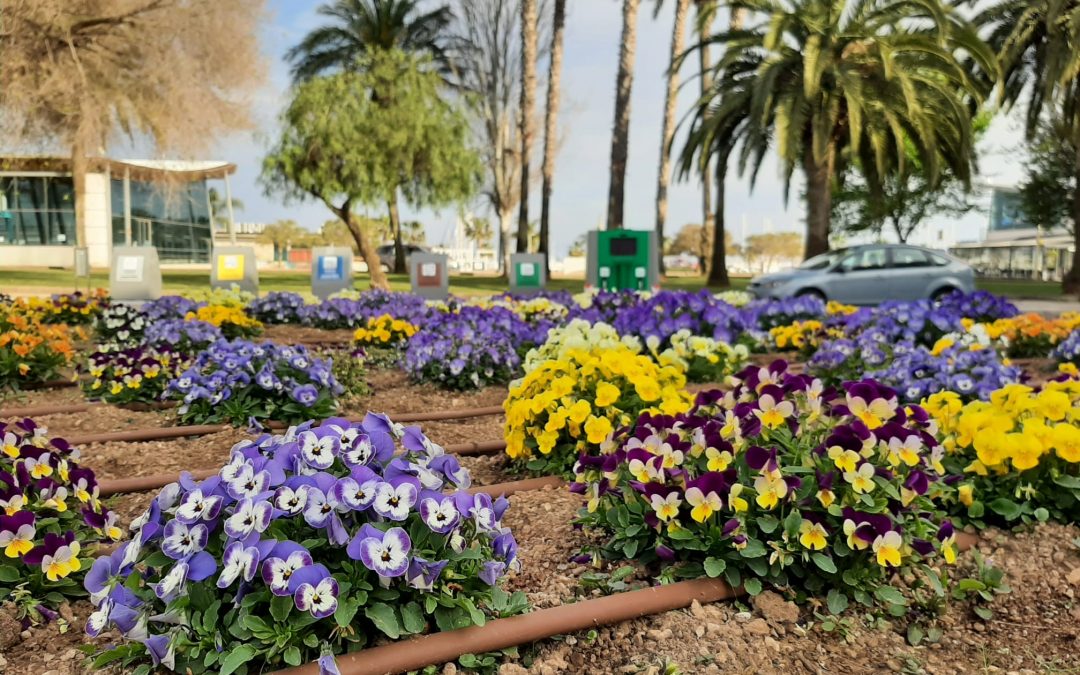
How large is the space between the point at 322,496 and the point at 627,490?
1.02 meters

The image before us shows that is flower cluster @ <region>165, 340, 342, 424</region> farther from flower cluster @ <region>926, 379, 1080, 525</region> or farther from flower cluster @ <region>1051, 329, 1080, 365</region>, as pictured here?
flower cluster @ <region>1051, 329, 1080, 365</region>

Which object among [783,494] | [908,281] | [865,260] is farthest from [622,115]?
[783,494]

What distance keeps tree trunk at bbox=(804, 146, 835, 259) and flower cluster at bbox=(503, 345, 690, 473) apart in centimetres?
1611

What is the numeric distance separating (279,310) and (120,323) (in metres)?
2.83

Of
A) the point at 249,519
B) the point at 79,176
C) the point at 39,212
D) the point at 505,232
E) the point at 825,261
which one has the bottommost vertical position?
the point at 249,519

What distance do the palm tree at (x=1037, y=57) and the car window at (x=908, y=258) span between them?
628 centimetres

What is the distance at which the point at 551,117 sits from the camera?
27109 mm

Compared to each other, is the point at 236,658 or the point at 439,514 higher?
the point at 439,514

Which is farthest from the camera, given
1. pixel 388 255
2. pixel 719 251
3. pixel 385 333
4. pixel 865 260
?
pixel 388 255

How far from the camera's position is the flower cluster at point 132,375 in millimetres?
4988

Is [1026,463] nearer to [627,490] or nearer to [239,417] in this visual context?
[627,490]

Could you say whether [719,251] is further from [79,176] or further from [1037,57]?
[79,176]

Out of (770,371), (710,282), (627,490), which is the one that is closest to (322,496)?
(627,490)

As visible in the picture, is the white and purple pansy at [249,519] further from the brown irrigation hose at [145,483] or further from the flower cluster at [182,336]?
the flower cluster at [182,336]
